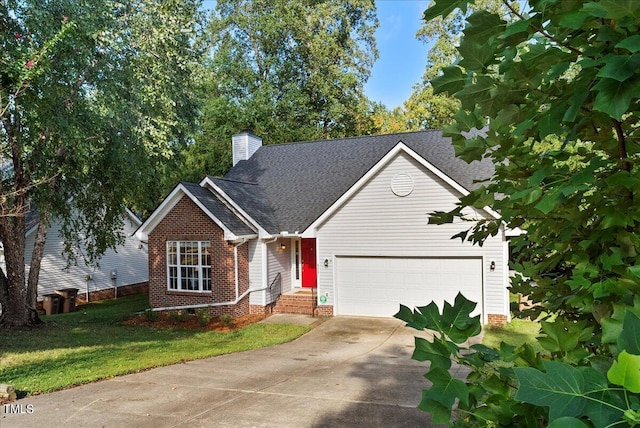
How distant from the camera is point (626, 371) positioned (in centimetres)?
75

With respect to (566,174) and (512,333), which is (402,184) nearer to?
(512,333)

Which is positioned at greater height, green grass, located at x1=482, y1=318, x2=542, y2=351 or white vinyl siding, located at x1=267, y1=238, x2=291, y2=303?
white vinyl siding, located at x1=267, y1=238, x2=291, y2=303

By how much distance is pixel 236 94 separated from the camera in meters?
32.6

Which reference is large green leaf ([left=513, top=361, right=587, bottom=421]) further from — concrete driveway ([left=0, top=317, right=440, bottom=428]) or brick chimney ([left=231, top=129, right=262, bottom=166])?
brick chimney ([left=231, top=129, right=262, bottom=166])

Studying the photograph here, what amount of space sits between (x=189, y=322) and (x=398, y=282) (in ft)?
24.0

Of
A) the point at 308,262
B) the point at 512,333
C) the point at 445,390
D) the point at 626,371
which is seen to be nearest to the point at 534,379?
the point at 626,371

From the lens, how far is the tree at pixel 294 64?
3050 cm

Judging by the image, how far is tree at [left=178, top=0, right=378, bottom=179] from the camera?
3050 cm

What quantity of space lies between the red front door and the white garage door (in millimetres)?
2396

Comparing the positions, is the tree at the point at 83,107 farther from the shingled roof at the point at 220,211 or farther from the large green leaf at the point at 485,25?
the large green leaf at the point at 485,25

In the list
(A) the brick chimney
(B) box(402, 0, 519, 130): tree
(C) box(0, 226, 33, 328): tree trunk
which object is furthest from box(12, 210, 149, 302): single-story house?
(B) box(402, 0, 519, 130): tree

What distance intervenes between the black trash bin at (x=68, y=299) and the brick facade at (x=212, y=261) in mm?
4961

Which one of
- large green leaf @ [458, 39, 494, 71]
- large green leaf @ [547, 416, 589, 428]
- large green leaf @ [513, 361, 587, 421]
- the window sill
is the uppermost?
large green leaf @ [458, 39, 494, 71]

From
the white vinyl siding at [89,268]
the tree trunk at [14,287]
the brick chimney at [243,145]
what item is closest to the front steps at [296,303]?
the white vinyl siding at [89,268]
